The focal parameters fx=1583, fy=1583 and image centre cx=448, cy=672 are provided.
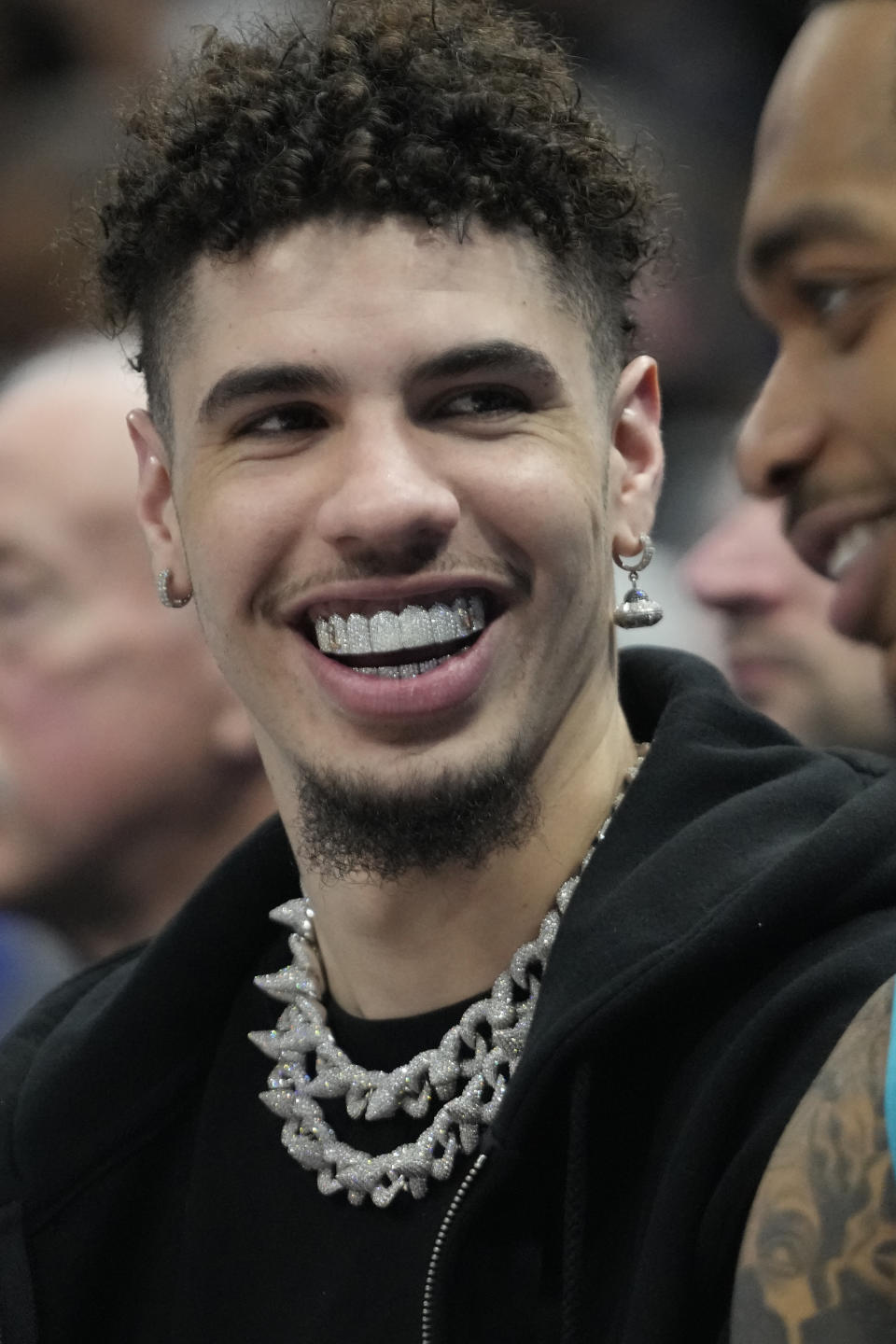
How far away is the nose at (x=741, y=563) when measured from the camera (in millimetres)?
1741

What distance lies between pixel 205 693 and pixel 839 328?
121cm

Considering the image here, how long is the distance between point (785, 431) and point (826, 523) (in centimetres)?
19

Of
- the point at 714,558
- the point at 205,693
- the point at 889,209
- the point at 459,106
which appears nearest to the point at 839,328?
the point at 889,209

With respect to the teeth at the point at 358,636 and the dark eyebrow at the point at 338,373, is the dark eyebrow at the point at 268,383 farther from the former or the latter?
the teeth at the point at 358,636

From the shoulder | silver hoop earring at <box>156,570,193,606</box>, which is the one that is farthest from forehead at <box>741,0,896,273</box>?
the shoulder

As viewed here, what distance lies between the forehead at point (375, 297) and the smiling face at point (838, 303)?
0.70 feet

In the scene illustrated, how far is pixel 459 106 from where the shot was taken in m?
1.38

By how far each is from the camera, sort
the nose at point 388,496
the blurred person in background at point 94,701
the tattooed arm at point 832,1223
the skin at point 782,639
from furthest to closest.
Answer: the blurred person in background at point 94,701
the skin at point 782,639
the nose at point 388,496
the tattooed arm at point 832,1223

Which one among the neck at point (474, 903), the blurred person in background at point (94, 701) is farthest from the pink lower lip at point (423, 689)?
the blurred person in background at point (94, 701)

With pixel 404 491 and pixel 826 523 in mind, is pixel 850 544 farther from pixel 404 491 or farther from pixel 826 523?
pixel 404 491

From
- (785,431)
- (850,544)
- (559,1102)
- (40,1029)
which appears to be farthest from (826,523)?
(40,1029)

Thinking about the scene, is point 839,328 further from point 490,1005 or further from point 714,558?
point 714,558

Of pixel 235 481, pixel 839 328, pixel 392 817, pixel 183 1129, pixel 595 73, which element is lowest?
pixel 183 1129

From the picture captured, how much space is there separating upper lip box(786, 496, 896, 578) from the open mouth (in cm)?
28
